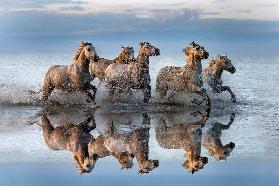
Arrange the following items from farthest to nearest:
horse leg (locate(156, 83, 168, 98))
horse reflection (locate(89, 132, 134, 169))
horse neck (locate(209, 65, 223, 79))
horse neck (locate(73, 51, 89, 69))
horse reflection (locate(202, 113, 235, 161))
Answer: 1. horse neck (locate(209, 65, 223, 79))
2. horse leg (locate(156, 83, 168, 98))
3. horse neck (locate(73, 51, 89, 69))
4. horse reflection (locate(202, 113, 235, 161))
5. horse reflection (locate(89, 132, 134, 169))

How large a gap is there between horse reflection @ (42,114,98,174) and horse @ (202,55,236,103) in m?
4.72

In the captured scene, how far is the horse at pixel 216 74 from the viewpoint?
25.2m

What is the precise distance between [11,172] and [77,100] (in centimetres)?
984

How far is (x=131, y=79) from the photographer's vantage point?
2473 centimetres

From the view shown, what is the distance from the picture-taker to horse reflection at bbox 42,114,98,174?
1625cm

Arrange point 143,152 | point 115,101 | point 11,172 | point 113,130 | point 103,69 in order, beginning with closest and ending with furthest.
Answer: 1. point 11,172
2. point 143,152
3. point 113,130
4. point 115,101
5. point 103,69

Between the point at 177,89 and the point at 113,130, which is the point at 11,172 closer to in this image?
the point at 113,130

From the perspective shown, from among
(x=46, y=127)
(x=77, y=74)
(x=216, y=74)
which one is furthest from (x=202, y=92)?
(x=46, y=127)

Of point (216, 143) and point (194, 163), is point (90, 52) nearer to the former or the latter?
point (216, 143)

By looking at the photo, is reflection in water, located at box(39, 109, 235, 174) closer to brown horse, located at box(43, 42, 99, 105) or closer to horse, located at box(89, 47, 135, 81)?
brown horse, located at box(43, 42, 99, 105)

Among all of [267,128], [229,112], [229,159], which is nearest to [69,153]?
[229,159]

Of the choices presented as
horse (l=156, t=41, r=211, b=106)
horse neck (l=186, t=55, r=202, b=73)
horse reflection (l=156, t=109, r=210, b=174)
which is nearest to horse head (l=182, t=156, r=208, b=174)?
horse reflection (l=156, t=109, r=210, b=174)

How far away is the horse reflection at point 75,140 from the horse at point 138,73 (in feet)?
10.2

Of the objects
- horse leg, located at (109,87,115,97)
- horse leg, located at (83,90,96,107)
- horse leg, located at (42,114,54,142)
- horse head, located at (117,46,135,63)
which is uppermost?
horse head, located at (117,46,135,63)
